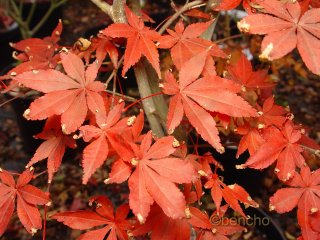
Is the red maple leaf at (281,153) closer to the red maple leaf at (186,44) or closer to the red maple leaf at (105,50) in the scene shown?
the red maple leaf at (186,44)

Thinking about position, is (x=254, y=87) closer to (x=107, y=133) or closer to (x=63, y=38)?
(x=107, y=133)

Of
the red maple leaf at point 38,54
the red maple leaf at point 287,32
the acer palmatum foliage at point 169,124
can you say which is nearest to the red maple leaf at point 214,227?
the acer palmatum foliage at point 169,124

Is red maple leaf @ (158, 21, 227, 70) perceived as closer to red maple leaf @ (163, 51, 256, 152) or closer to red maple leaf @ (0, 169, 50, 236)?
red maple leaf @ (163, 51, 256, 152)

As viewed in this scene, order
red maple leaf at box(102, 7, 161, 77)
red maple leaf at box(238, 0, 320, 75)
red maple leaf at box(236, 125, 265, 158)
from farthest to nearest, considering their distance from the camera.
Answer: red maple leaf at box(236, 125, 265, 158) < red maple leaf at box(102, 7, 161, 77) < red maple leaf at box(238, 0, 320, 75)

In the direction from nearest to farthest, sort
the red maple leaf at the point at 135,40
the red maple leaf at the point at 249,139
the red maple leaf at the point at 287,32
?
the red maple leaf at the point at 287,32, the red maple leaf at the point at 135,40, the red maple leaf at the point at 249,139

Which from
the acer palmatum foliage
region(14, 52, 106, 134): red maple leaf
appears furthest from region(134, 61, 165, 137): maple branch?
region(14, 52, 106, 134): red maple leaf

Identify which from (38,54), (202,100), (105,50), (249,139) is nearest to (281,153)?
(249,139)
